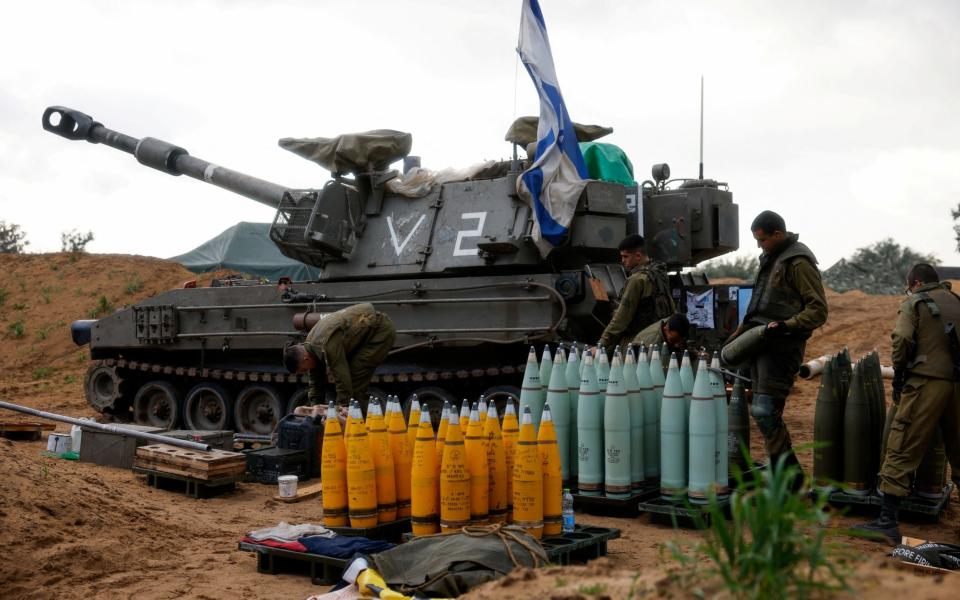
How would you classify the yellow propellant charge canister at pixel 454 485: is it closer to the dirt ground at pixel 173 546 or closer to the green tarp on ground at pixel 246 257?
the dirt ground at pixel 173 546

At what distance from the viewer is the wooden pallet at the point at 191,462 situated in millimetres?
8336

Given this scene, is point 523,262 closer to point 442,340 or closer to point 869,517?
point 442,340

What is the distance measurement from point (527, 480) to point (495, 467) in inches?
11.9

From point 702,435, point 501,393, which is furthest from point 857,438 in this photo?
point 501,393

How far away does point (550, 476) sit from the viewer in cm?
538

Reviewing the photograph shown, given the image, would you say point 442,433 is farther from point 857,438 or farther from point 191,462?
point 191,462

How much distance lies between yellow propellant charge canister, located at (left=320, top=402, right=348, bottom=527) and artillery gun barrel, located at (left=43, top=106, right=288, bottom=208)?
774 centimetres

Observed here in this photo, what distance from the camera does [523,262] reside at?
10.5 m

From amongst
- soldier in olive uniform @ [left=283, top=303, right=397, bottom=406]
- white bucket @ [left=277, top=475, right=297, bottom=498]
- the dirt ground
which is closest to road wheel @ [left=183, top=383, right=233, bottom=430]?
the dirt ground

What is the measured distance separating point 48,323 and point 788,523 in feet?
83.9

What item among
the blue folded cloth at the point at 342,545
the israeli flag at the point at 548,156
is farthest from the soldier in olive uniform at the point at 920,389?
the israeli flag at the point at 548,156

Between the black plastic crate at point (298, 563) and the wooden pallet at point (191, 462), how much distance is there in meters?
2.57

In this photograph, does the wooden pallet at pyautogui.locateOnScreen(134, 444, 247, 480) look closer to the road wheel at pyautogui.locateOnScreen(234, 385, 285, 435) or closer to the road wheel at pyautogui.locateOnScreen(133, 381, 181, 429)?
the road wheel at pyautogui.locateOnScreen(234, 385, 285, 435)

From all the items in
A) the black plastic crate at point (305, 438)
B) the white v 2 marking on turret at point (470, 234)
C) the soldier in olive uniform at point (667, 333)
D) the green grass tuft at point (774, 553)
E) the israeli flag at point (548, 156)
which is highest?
the israeli flag at point (548, 156)
